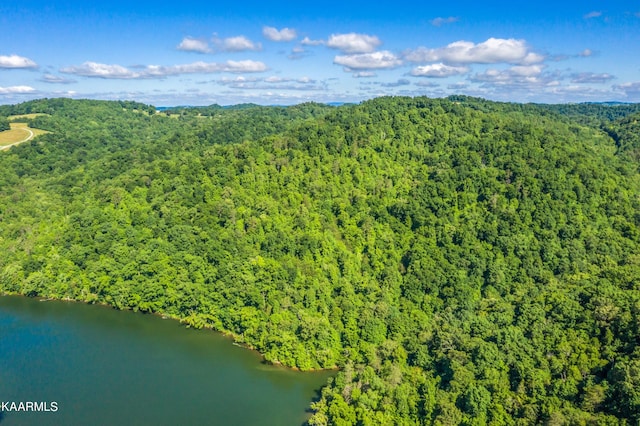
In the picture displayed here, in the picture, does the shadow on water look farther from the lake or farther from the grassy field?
the grassy field

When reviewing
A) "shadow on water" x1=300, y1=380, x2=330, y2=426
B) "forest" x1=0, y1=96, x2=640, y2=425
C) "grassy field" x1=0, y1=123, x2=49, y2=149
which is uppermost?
"grassy field" x1=0, y1=123, x2=49, y2=149

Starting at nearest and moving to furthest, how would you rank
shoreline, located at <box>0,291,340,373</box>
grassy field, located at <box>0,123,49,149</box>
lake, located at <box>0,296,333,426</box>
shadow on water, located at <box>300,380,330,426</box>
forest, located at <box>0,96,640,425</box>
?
1. forest, located at <box>0,96,640,425</box>
2. shadow on water, located at <box>300,380,330,426</box>
3. lake, located at <box>0,296,333,426</box>
4. shoreline, located at <box>0,291,340,373</box>
5. grassy field, located at <box>0,123,49,149</box>

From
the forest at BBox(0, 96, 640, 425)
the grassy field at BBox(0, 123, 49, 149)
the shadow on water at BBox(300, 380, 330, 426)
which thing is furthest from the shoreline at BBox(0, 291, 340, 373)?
the grassy field at BBox(0, 123, 49, 149)

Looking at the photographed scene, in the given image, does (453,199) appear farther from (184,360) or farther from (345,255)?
(184,360)

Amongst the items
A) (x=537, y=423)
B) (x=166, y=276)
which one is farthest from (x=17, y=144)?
(x=537, y=423)

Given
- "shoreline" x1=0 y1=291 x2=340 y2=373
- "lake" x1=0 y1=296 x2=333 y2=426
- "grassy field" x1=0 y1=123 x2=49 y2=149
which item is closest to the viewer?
"lake" x1=0 y1=296 x2=333 y2=426

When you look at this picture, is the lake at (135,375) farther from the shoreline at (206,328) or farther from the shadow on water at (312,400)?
the shoreline at (206,328)

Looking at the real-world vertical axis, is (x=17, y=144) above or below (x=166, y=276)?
above

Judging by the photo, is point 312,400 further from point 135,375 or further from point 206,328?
point 206,328
